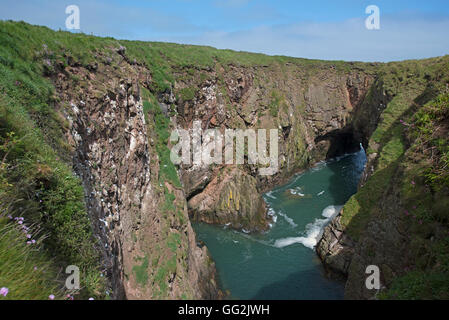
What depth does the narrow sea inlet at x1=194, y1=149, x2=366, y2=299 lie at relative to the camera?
1883 cm

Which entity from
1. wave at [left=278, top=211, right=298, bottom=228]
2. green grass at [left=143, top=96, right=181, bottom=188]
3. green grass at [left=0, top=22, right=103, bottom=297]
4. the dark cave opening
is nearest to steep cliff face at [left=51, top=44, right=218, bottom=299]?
green grass at [left=143, top=96, right=181, bottom=188]

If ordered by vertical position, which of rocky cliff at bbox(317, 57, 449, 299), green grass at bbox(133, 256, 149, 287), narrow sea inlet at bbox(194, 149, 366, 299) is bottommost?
narrow sea inlet at bbox(194, 149, 366, 299)

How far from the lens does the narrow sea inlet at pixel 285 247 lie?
1883 cm

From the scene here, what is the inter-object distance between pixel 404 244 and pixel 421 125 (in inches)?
253

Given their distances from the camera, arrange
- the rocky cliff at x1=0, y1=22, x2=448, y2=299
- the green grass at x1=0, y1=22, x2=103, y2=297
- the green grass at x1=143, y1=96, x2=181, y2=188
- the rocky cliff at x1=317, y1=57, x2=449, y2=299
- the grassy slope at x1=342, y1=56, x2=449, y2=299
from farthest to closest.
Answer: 1. the green grass at x1=143, y1=96, x2=181, y2=188
2. the rocky cliff at x1=0, y1=22, x2=448, y2=299
3. the rocky cliff at x1=317, y1=57, x2=449, y2=299
4. the grassy slope at x1=342, y1=56, x2=449, y2=299
5. the green grass at x1=0, y1=22, x2=103, y2=297

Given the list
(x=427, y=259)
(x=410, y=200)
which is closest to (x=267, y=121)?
(x=410, y=200)

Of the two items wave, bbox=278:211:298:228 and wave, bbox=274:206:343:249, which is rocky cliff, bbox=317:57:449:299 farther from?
wave, bbox=278:211:298:228

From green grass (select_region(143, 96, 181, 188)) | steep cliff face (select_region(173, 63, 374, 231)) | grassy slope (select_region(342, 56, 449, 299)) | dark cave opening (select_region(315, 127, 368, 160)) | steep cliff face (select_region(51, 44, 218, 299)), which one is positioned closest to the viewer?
grassy slope (select_region(342, 56, 449, 299))

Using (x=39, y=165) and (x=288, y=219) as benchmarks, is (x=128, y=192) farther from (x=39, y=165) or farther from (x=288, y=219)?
(x=288, y=219)

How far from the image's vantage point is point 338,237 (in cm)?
2042

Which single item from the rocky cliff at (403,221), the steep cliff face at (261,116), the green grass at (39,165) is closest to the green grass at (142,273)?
the green grass at (39,165)

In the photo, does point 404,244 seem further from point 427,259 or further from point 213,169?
point 213,169

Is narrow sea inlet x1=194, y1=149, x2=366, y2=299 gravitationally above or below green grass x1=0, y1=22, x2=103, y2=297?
below

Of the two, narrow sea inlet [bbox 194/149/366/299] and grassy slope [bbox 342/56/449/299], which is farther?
narrow sea inlet [bbox 194/149/366/299]
